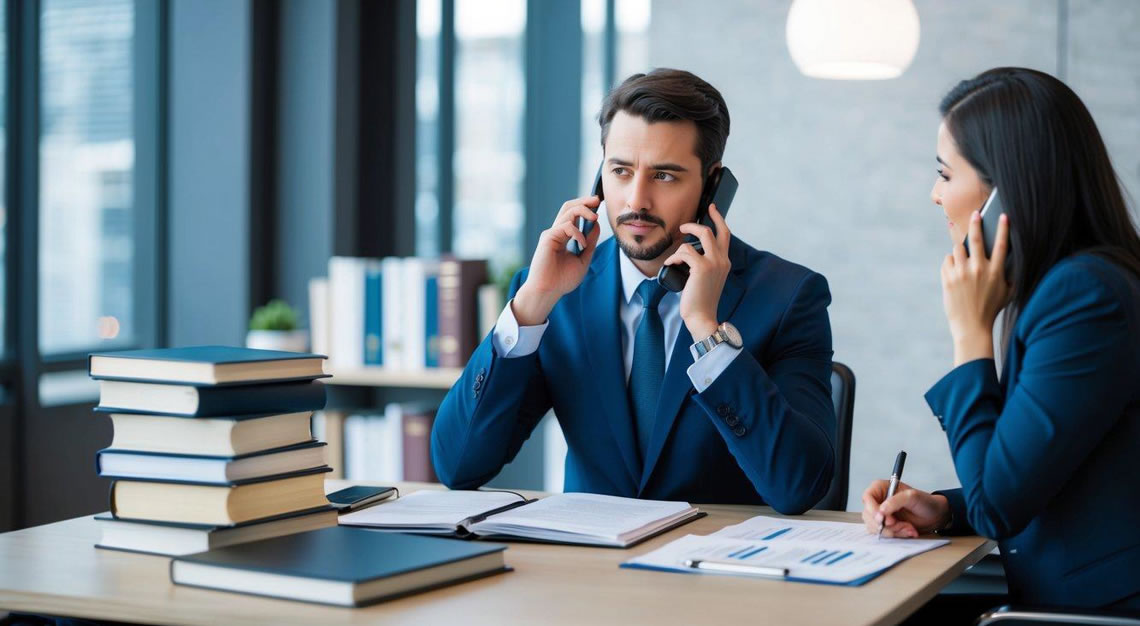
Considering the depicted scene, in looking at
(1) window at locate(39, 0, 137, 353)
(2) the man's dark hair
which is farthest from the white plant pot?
(2) the man's dark hair

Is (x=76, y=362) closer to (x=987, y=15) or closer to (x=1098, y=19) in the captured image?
(x=987, y=15)

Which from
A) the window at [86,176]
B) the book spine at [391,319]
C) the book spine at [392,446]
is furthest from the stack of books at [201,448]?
the window at [86,176]

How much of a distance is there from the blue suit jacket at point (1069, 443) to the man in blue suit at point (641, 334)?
40cm

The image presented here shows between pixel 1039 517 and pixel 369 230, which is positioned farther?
pixel 369 230

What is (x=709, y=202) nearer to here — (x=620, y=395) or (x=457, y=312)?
(x=620, y=395)

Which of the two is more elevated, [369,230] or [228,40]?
[228,40]

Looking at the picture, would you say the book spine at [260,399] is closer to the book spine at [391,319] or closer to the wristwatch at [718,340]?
the wristwatch at [718,340]

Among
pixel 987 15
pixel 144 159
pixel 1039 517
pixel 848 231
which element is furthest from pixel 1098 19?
pixel 144 159

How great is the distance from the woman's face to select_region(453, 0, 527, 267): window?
12.8 ft

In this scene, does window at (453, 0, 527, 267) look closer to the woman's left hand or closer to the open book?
the open book

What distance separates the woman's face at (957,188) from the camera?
5.48 ft

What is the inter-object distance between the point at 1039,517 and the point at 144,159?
3.42 m

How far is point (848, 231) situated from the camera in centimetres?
367

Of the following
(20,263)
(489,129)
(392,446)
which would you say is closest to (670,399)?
(392,446)
